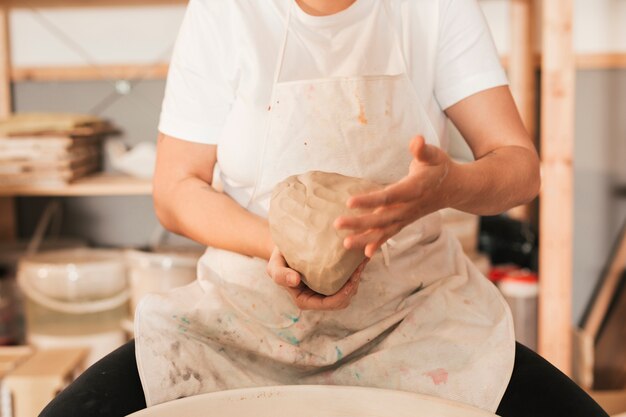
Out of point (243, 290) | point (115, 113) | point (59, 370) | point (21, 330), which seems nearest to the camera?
point (243, 290)

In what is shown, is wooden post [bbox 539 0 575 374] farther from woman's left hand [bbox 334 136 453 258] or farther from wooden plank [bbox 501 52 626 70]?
woman's left hand [bbox 334 136 453 258]

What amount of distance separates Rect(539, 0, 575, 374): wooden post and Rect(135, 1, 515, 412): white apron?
0.95 meters

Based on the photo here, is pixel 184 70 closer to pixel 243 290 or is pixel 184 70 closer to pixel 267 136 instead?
pixel 267 136

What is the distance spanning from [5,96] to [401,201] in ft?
6.88

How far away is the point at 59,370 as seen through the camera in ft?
6.09

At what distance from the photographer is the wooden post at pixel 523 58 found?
2.40 metres

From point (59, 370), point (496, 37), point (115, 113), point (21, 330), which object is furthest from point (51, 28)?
point (496, 37)

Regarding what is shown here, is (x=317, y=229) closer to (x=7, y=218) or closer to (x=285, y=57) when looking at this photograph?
(x=285, y=57)

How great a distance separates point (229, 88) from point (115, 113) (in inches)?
58.0

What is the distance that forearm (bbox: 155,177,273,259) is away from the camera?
3.58 ft

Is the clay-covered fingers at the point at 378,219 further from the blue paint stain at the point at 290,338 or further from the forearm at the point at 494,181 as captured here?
the blue paint stain at the point at 290,338

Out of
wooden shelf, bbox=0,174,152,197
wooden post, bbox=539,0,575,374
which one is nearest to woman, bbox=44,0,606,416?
wooden post, bbox=539,0,575,374

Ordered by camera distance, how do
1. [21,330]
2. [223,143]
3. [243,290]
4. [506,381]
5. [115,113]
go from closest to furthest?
[506,381] → [243,290] → [223,143] → [21,330] → [115,113]

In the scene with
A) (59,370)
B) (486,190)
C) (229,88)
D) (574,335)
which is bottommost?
(574,335)
